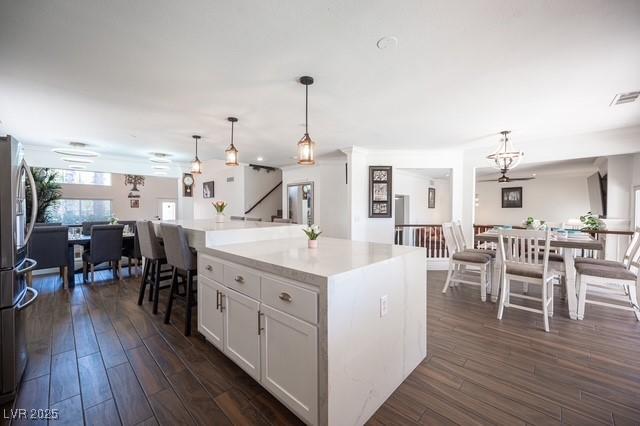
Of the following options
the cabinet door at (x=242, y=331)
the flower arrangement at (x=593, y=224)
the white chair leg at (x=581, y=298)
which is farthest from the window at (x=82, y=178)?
the flower arrangement at (x=593, y=224)

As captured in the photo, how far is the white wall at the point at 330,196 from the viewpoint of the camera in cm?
646

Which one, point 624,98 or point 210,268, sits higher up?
point 624,98

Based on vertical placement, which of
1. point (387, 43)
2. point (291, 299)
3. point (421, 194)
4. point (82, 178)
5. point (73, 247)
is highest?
point (82, 178)

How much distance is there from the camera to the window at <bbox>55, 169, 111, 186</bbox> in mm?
10375

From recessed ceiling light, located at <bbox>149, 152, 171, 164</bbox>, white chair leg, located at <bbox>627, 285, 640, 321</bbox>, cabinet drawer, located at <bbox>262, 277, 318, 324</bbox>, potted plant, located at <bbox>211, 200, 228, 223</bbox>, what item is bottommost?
white chair leg, located at <bbox>627, 285, 640, 321</bbox>

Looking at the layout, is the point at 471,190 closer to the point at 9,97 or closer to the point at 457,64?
the point at 457,64

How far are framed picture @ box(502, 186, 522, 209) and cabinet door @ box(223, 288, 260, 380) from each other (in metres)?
9.93

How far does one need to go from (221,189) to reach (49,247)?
4.35 metres

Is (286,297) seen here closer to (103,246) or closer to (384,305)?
(384,305)

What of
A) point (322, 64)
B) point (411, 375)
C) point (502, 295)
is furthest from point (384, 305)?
point (502, 295)

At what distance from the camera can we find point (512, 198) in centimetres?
877

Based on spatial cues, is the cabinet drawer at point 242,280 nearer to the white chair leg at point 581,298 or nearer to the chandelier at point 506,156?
the white chair leg at point 581,298

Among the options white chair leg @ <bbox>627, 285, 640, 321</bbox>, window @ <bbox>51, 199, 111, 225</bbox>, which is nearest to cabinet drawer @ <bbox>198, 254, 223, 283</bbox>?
white chair leg @ <bbox>627, 285, 640, 321</bbox>

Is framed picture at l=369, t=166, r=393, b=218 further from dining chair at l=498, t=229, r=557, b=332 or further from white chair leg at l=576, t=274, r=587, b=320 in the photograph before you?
white chair leg at l=576, t=274, r=587, b=320
